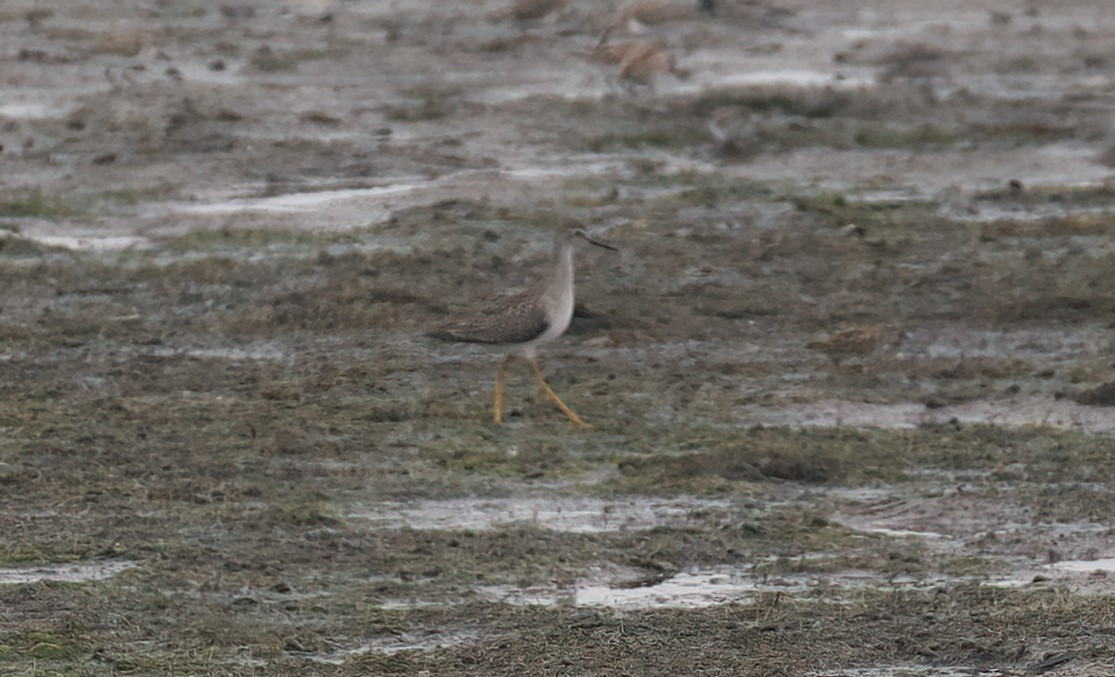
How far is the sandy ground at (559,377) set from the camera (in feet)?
19.2

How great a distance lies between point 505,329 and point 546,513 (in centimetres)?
118

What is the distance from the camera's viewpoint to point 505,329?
→ 7844 millimetres

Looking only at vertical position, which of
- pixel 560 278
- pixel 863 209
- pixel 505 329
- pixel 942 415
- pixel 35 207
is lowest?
pixel 942 415

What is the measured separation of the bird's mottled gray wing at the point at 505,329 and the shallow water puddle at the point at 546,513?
0.99 metres

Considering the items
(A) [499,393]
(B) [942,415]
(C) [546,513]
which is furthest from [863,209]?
(C) [546,513]

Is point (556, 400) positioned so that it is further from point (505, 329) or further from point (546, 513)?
point (546, 513)

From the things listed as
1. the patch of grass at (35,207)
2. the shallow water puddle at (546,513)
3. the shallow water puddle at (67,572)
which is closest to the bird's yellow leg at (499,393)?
the shallow water puddle at (546,513)

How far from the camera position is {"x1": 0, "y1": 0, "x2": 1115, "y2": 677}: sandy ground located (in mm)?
5859

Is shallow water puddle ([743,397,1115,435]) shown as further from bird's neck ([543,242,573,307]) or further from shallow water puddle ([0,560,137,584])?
shallow water puddle ([0,560,137,584])

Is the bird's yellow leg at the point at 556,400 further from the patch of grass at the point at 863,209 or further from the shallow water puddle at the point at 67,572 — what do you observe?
the patch of grass at the point at 863,209

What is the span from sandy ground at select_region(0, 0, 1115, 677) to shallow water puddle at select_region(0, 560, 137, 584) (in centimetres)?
3

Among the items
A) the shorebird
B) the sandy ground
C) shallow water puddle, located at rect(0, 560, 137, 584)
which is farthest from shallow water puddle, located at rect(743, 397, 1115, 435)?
shallow water puddle, located at rect(0, 560, 137, 584)

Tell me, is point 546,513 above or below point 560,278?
below

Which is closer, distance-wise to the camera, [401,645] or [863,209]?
[401,645]
